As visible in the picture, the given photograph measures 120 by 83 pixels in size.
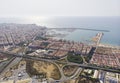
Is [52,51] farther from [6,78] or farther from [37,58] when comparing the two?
[6,78]

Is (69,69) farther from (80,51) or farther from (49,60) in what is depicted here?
(80,51)

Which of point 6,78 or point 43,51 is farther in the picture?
point 43,51

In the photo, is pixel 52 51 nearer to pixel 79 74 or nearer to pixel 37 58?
pixel 37 58

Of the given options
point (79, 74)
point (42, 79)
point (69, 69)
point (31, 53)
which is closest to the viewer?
point (42, 79)

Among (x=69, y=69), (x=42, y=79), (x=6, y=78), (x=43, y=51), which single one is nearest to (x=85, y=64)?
(x=69, y=69)

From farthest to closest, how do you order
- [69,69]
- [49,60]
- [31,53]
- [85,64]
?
1. [31,53]
2. [49,60]
3. [85,64]
4. [69,69]

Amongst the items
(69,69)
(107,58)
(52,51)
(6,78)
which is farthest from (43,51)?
(107,58)

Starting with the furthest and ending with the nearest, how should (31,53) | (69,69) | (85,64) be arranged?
(31,53), (85,64), (69,69)

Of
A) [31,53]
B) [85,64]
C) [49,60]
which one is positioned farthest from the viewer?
[31,53]

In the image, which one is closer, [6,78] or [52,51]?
[6,78]
